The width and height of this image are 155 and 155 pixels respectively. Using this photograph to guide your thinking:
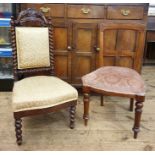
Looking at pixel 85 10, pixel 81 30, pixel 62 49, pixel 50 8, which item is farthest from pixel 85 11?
pixel 62 49

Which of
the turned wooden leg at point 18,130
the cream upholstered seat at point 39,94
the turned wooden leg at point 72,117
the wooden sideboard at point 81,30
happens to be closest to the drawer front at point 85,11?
the wooden sideboard at point 81,30

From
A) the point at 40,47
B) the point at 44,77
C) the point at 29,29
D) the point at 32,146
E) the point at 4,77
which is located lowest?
the point at 32,146

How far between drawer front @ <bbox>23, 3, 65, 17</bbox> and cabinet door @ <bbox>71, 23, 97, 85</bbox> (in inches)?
7.0

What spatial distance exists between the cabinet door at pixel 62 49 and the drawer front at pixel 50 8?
3.6 inches

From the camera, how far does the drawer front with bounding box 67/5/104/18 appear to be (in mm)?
2100

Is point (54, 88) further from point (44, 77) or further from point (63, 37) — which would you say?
point (63, 37)

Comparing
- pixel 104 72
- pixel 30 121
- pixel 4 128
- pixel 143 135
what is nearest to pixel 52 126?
pixel 30 121

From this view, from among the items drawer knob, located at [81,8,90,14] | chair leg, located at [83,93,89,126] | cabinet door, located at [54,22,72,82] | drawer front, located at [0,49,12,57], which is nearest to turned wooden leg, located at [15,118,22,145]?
chair leg, located at [83,93,89,126]

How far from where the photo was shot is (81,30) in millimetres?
2188

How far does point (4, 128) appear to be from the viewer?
6.36ft

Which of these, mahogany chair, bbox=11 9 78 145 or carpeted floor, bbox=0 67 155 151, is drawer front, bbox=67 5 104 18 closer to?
mahogany chair, bbox=11 9 78 145

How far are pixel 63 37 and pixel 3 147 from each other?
3.62 ft

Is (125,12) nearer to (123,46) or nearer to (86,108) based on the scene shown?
(123,46)

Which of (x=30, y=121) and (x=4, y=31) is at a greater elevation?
(x=4, y=31)
